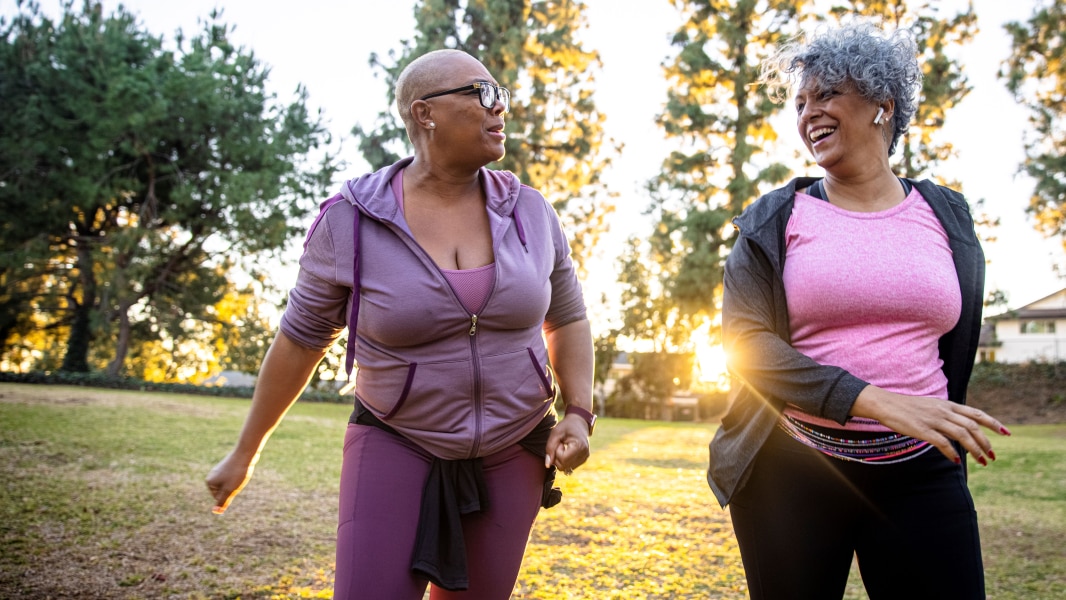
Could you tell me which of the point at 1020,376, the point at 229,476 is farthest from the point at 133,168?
the point at 1020,376

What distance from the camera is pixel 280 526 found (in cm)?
704

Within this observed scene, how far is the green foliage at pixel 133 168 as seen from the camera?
28.8m

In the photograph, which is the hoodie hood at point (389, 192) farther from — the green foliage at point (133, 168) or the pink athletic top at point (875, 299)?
the green foliage at point (133, 168)

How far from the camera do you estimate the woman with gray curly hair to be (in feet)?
7.37

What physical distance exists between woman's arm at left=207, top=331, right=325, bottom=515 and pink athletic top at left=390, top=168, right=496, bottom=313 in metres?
0.58

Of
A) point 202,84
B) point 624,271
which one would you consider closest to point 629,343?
point 624,271

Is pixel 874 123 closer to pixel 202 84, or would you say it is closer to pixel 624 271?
pixel 202 84

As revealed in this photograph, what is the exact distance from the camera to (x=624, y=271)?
4359 cm

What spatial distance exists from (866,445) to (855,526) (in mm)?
252

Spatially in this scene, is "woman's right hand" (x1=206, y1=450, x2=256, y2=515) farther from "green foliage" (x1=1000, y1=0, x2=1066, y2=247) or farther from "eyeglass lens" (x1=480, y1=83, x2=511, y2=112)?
"green foliage" (x1=1000, y1=0, x2=1066, y2=247)

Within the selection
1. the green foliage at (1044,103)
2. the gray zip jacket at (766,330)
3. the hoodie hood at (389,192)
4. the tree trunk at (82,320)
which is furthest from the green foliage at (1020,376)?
the tree trunk at (82,320)

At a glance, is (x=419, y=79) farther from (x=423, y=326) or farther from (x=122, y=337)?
(x=122, y=337)

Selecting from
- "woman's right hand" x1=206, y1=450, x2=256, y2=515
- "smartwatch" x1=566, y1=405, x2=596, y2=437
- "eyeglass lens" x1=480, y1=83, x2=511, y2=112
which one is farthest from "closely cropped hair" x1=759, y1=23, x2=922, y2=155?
"woman's right hand" x1=206, y1=450, x2=256, y2=515

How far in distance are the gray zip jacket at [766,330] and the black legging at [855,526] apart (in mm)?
72
